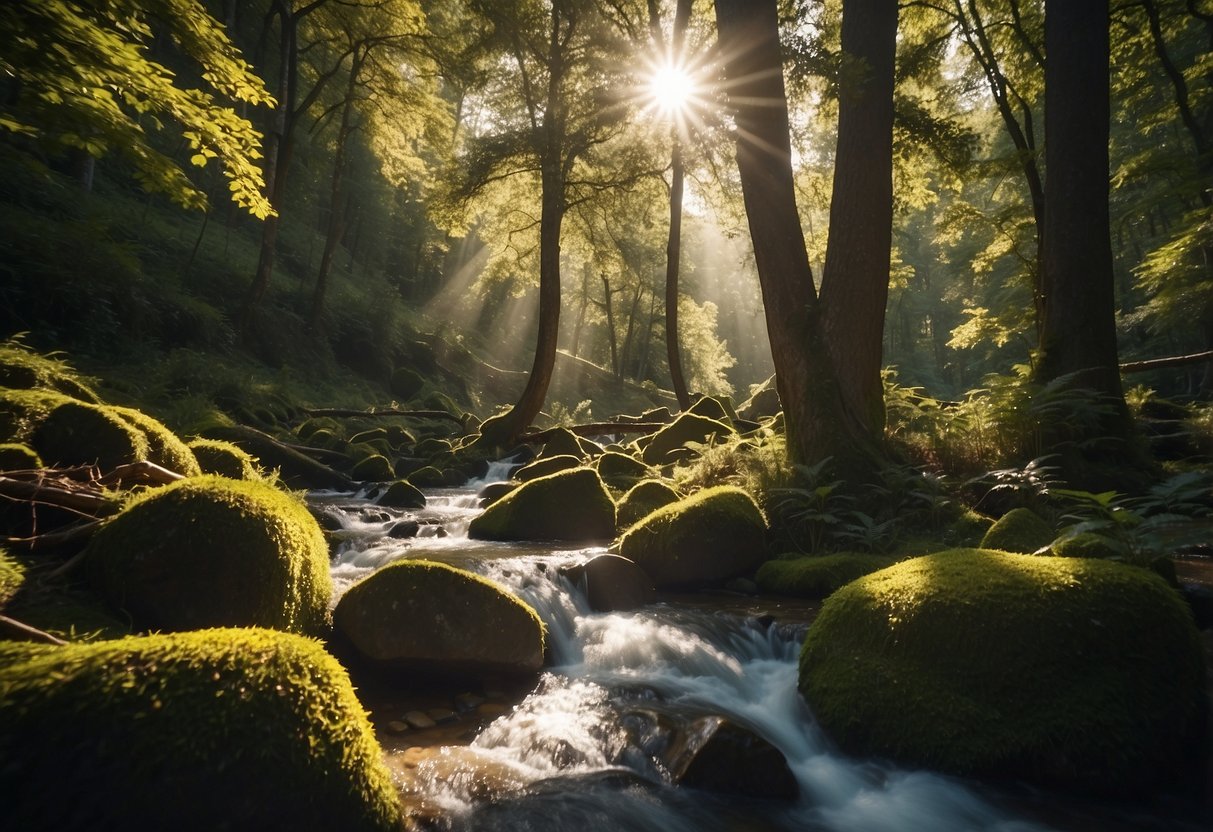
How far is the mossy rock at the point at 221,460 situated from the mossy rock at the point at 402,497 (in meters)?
5.24

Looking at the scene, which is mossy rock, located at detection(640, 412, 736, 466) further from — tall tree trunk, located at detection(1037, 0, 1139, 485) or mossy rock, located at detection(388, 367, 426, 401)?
mossy rock, located at detection(388, 367, 426, 401)

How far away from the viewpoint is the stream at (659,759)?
9.70 ft

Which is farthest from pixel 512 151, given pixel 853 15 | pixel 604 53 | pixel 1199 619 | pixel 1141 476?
pixel 1199 619

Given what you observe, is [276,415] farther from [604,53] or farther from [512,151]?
[604,53]

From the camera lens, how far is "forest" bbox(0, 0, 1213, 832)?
290 cm

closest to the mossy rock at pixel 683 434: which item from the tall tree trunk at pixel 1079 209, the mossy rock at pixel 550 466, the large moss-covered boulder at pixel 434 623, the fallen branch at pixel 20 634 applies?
the mossy rock at pixel 550 466

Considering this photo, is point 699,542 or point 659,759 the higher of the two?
point 699,542

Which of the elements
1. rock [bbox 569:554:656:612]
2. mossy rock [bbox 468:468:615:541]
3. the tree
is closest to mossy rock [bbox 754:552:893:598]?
rock [bbox 569:554:656:612]

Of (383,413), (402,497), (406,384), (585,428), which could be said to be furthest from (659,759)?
(406,384)

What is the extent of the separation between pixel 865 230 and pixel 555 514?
5737mm

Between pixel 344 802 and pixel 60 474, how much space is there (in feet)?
11.0

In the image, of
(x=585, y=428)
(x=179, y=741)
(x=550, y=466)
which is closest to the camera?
(x=179, y=741)

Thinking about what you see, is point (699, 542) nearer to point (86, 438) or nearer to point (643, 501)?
point (643, 501)

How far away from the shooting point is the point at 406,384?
26438 mm
